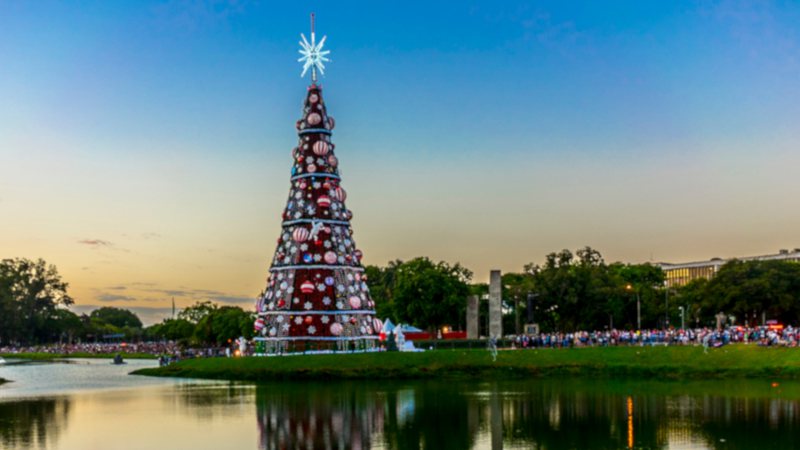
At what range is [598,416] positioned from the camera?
34.2 meters

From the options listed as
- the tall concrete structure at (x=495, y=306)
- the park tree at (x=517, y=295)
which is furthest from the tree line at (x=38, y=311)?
the tall concrete structure at (x=495, y=306)

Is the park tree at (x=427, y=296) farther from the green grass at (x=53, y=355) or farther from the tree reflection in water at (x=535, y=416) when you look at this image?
the green grass at (x=53, y=355)

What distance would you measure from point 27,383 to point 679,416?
52.0m

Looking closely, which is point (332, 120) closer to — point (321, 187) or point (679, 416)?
point (321, 187)

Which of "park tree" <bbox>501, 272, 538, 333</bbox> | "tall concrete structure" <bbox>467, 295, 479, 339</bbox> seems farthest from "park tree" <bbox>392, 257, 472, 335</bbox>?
"tall concrete structure" <bbox>467, 295, 479, 339</bbox>

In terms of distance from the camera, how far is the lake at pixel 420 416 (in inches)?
1139

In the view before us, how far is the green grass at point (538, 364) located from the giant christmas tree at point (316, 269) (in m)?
3.22

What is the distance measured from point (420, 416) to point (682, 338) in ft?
119

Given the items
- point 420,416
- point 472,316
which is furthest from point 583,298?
point 420,416

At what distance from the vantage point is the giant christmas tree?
65438 mm

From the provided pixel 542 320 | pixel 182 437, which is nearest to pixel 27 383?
pixel 182 437

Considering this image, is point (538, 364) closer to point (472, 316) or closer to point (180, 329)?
point (472, 316)

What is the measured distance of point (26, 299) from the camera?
160 m

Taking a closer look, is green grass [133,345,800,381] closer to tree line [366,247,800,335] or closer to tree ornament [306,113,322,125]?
tree ornament [306,113,322,125]
